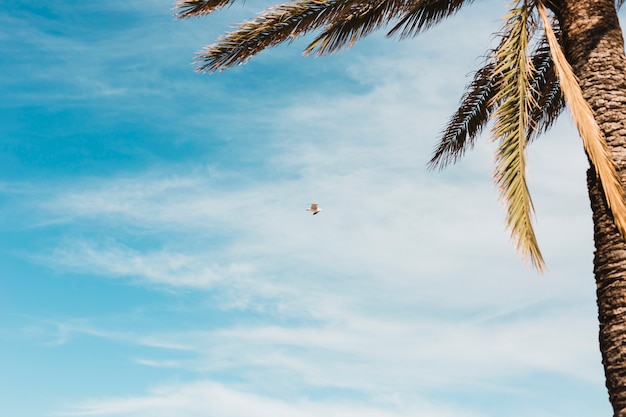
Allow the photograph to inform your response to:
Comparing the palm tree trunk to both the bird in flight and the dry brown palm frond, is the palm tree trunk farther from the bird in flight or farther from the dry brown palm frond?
the bird in flight

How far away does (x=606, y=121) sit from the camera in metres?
8.13

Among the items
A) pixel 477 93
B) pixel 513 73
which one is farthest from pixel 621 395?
pixel 477 93

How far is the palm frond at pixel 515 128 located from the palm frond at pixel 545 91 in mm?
2081

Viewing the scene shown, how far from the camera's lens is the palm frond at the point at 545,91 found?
11.7m

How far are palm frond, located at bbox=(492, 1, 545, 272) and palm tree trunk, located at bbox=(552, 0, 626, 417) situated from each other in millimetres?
594

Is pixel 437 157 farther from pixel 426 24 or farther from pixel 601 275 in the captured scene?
pixel 601 275

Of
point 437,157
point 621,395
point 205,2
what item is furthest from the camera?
point 437,157

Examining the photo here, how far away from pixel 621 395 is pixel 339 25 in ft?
22.5

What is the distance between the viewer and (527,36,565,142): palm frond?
11664 mm

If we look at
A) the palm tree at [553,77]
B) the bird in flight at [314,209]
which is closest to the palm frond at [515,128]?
the palm tree at [553,77]

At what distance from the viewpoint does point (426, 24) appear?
11.2 meters

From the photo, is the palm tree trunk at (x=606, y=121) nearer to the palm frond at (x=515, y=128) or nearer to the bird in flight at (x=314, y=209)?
the palm frond at (x=515, y=128)

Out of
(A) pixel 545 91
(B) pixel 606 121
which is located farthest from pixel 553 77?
(B) pixel 606 121

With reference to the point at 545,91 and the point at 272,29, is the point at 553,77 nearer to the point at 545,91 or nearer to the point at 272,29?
the point at 545,91
